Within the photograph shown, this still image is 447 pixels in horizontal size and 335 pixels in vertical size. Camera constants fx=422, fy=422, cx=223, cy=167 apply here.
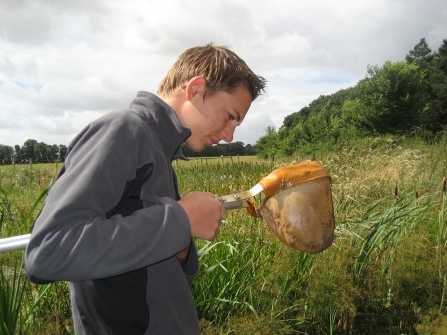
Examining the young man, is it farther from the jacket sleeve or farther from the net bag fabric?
the net bag fabric

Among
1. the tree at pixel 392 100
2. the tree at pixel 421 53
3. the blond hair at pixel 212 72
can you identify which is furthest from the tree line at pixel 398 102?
the blond hair at pixel 212 72

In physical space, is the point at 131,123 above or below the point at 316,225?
above

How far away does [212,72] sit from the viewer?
1455mm

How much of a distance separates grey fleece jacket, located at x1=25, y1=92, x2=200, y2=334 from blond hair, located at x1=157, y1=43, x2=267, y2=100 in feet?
0.65

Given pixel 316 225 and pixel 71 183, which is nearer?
pixel 71 183

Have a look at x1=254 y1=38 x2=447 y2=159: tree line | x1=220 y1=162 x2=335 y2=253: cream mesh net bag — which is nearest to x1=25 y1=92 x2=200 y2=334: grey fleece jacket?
x1=220 y1=162 x2=335 y2=253: cream mesh net bag

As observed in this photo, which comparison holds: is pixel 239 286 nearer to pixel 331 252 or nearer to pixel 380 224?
A: pixel 331 252

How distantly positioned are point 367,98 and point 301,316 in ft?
157

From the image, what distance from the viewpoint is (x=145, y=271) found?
1190mm

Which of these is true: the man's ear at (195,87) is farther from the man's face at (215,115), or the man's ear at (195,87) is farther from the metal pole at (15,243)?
the metal pole at (15,243)

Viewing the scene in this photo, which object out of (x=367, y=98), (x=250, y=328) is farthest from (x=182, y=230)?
(x=367, y=98)

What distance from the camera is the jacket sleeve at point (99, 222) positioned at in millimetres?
932

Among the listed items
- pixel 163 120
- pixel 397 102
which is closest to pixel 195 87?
pixel 163 120

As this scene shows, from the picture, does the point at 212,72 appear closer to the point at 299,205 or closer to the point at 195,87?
the point at 195,87
